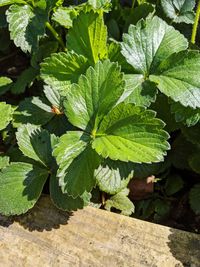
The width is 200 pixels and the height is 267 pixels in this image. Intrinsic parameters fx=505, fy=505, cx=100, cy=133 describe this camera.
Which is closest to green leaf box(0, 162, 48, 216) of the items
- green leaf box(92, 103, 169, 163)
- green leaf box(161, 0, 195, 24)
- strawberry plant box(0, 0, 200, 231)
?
strawberry plant box(0, 0, 200, 231)

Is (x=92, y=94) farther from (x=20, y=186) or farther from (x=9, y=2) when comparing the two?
(x=9, y=2)

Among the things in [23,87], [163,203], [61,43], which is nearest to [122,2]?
[61,43]

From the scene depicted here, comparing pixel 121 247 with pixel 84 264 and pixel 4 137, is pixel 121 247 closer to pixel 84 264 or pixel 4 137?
pixel 84 264

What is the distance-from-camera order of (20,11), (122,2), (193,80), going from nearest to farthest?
(193,80)
(20,11)
(122,2)

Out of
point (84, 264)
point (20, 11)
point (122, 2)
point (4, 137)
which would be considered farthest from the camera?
point (122, 2)

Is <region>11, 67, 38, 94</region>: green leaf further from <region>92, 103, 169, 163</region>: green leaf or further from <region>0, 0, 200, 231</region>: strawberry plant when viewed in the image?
<region>92, 103, 169, 163</region>: green leaf

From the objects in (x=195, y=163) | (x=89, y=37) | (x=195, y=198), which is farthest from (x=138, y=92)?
(x=195, y=198)

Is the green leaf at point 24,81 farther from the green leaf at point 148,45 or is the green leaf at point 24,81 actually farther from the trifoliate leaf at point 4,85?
the green leaf at point 148,45
